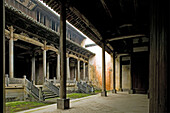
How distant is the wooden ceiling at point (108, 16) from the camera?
19.3 ft

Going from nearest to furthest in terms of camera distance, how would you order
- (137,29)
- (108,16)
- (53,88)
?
(108,16) → (137,29) → (53,88)

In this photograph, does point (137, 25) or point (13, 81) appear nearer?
point (137, 25)

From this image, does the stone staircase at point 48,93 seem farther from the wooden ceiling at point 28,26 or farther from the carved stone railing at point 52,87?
the wooden ceiling at point 28,26

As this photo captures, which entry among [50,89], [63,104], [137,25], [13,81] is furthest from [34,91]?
[137,25]

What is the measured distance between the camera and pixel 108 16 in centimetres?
731

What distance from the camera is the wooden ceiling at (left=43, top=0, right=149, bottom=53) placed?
5.88 metres

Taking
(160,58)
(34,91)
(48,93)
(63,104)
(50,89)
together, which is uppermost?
(160,58)

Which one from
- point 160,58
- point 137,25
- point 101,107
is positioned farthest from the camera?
point 137,25

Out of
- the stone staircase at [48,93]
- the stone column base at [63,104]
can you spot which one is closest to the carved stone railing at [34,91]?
the stone staircase at [48,93]

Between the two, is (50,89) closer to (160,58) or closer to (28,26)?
(28,26)

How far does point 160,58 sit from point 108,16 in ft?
20.5

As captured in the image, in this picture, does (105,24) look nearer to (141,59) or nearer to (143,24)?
(143,24)

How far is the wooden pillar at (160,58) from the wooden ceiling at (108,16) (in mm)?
4259

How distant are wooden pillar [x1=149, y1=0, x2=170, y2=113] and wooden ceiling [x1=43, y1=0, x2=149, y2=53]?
4.26 meters
